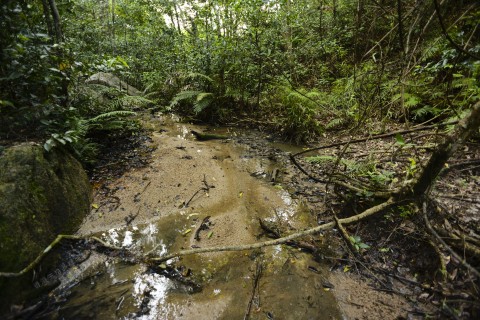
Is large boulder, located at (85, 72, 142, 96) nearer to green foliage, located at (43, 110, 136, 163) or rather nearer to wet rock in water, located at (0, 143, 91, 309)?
green foliage, located at (43, 110, 136, 163)

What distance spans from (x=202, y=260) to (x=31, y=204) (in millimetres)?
1847

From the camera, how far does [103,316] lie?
225 centimetres

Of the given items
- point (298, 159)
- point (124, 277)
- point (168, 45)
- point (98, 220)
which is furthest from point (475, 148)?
point (168, 45)

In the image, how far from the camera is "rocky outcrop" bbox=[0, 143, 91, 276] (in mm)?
2332

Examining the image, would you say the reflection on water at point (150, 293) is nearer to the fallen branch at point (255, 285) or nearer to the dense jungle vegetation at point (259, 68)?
the fallen branch at point (255, 285)

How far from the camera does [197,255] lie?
114 inches

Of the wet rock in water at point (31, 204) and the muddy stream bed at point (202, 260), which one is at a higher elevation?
the wet rock in water at point (31, 204)

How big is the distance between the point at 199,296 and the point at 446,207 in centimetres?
282

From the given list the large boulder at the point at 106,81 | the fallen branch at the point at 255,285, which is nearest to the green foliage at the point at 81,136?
the fallen branch at the point at 255,285

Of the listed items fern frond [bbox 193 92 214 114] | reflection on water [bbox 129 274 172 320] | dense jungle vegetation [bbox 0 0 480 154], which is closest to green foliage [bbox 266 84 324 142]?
dense jungle vegetation [bbox 0 0 480 154]

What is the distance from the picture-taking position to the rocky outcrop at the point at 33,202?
233cm

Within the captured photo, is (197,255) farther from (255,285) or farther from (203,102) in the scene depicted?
(203,102)

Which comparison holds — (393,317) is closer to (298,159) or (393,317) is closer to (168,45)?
(298,159)

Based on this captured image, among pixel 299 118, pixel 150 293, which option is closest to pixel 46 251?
pixel 150 293
